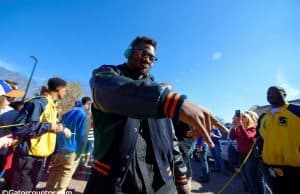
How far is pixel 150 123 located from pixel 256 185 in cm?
489

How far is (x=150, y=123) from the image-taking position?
5.71 ft

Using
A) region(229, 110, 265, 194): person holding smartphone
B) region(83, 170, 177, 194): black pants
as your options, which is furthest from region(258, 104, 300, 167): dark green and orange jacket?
region(83, 170, 177, 194): black pants

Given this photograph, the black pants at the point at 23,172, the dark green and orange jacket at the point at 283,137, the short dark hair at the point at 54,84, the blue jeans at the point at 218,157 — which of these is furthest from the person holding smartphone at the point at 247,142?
the black pants at the point at 23,172

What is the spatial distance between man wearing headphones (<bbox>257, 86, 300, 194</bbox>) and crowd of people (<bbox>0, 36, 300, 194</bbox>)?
1cm

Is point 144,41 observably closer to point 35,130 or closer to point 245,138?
point 35,130

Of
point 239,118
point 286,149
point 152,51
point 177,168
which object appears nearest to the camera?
point 152,51

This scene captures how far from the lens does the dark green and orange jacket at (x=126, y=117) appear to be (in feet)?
3.37

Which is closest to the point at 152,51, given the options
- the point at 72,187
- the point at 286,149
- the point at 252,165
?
the point at 286,149

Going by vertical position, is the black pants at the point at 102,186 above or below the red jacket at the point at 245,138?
below

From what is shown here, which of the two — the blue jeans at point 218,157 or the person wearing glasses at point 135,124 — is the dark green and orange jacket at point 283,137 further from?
the blue jeans at point 218,157

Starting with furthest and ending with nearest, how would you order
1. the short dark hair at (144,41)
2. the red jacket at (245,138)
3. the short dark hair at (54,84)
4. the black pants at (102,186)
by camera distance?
the red jacket at (245,138) < the short dark hair at (54,84) < the short dark hair at (144,41) < the black pants at (102,186)

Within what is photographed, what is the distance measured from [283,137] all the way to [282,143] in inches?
3.8

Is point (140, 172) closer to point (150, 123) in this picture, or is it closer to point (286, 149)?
point (150, 123)

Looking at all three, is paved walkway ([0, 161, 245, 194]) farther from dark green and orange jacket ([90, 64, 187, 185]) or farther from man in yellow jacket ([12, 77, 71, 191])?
dark green and orange jacket ([90, 64, 187, 185])
